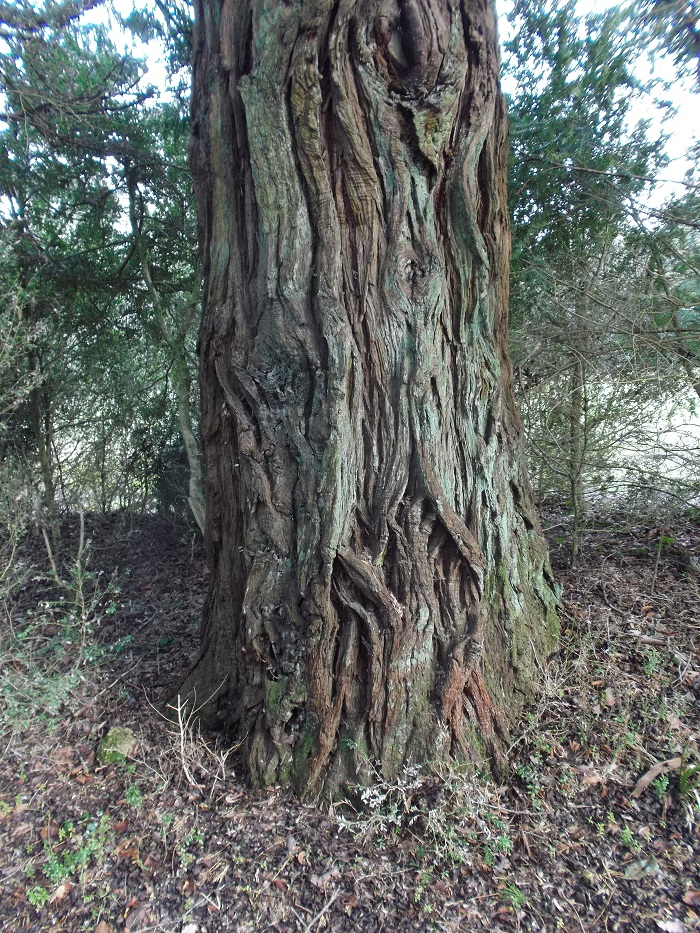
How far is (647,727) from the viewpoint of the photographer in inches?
119

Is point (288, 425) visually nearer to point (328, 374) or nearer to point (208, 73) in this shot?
point (328, 374)

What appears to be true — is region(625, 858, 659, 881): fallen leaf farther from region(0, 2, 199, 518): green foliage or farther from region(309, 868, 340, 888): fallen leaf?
region(0, 2, 199, 518): green foliage

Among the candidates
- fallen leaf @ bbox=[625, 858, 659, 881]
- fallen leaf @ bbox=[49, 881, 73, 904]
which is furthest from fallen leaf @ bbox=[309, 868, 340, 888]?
fallen leaf @ bbox=[625, 858, 659, 881]

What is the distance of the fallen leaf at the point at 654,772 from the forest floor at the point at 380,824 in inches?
0.4

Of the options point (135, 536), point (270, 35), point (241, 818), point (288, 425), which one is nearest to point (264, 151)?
point (270, 35)

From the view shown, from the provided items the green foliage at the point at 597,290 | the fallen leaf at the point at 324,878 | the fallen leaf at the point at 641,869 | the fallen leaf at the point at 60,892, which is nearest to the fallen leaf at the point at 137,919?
the fallen leaf at the point at 60,892

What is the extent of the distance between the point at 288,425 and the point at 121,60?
4035 millimetres

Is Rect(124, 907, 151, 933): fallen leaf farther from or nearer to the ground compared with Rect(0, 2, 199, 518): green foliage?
nearer to the ground

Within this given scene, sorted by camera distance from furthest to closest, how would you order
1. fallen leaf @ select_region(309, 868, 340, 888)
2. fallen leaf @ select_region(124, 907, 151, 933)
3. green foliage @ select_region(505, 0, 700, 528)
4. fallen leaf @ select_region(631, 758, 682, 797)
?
green foliage @ select_region(505, 0, 700, 528), fallen leaf @ select_region(631, 758, 682, 797), fallen leaf @ select_region(309, 868, 340, 888), fallen leaf @ select_region(124, 907, 151, 933)

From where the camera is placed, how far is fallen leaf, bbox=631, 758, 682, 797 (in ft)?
9.03

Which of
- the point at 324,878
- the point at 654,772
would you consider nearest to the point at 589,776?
the point at 654,772

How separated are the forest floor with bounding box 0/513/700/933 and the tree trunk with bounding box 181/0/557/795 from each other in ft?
0.79

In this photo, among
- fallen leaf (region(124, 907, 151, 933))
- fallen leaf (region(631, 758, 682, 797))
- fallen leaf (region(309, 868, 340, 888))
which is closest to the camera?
fallen leaf (region(124, 907, 151, 933))

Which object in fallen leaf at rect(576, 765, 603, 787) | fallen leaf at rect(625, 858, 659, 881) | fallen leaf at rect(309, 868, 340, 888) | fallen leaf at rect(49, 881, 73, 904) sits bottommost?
fallen leaf at rect(49, 881, 73, 904)
